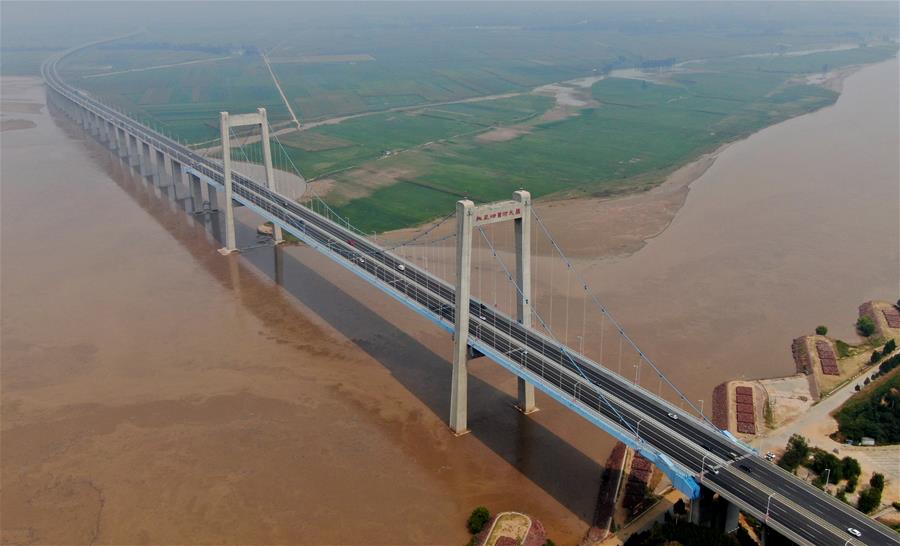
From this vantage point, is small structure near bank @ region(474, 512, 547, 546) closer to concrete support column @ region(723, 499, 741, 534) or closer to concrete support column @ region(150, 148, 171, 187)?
concrete support column @ region(723, 499, 741, 534)

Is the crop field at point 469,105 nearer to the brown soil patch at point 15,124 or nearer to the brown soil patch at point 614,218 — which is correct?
the brown soil patch at point 614,218

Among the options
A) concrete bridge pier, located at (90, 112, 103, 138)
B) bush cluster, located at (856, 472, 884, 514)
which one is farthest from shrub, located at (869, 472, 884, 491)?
concrete bridge pier, located at (90, 112, 103, 138)

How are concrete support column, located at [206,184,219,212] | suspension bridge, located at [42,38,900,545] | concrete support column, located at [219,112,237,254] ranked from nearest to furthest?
1. suspension bridge, located at [42,38,900,545]
2. concrete support column, located at [219,112,237,254]
3. concrete support column, located at [206,184,219,212]

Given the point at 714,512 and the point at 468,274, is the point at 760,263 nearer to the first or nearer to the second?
the point at 468,274

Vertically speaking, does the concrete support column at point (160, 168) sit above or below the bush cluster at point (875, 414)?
above

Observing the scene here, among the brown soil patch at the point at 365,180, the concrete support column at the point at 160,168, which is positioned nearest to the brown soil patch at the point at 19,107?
the concrete support column at the point at 160,168

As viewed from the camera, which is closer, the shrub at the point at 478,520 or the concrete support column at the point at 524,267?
the shrub at the point at 478,520

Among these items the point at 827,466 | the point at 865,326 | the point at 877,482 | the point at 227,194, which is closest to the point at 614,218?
the point at 865,326

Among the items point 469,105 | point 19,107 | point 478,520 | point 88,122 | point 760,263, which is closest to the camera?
point 478,520
